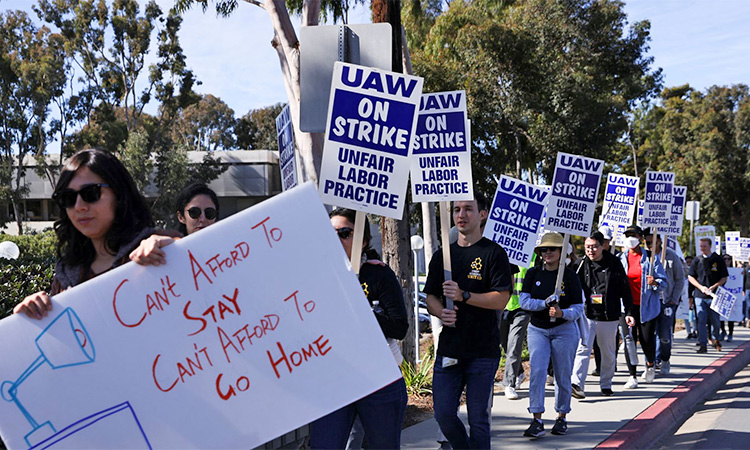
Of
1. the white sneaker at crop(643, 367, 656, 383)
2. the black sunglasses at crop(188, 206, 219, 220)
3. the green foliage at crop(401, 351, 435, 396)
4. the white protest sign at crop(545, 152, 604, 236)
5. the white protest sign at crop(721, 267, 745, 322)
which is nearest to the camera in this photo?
the black sunglasses at crop(188, 206, 219, 220)

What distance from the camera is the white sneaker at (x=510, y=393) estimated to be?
8.62 m

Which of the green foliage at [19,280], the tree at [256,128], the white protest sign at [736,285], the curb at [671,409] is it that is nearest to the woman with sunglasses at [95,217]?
the green foliage at [19,280]

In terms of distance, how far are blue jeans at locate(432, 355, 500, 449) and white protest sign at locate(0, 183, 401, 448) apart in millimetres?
2006

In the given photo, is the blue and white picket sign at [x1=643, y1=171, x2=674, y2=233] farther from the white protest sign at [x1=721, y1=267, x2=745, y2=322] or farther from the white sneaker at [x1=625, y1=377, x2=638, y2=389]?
the white protest sign at [x1=721, y1=267, x2=745, y2=322]

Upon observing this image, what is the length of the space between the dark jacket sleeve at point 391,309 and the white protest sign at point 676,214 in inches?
334

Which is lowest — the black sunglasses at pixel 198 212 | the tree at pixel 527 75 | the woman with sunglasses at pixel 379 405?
the woman with sunglasses at pixel 379 405

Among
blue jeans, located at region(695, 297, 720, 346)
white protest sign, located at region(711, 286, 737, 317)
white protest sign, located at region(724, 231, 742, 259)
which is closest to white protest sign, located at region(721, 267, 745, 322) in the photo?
white protest sign, located at region(711, 286, 737, 317)

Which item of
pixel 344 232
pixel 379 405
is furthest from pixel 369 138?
→ pixel 379 405

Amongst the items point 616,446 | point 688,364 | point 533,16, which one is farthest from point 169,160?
point 616,446

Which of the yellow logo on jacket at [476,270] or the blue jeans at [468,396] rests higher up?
the yellow logo on jacket at [476,270]

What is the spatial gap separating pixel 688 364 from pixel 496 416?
17.9 ft

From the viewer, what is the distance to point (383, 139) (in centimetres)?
457

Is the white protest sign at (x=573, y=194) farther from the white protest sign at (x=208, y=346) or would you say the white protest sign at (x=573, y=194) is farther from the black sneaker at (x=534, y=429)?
the white protest sign at (x=208, y=346)

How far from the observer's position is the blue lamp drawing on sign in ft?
9.04
